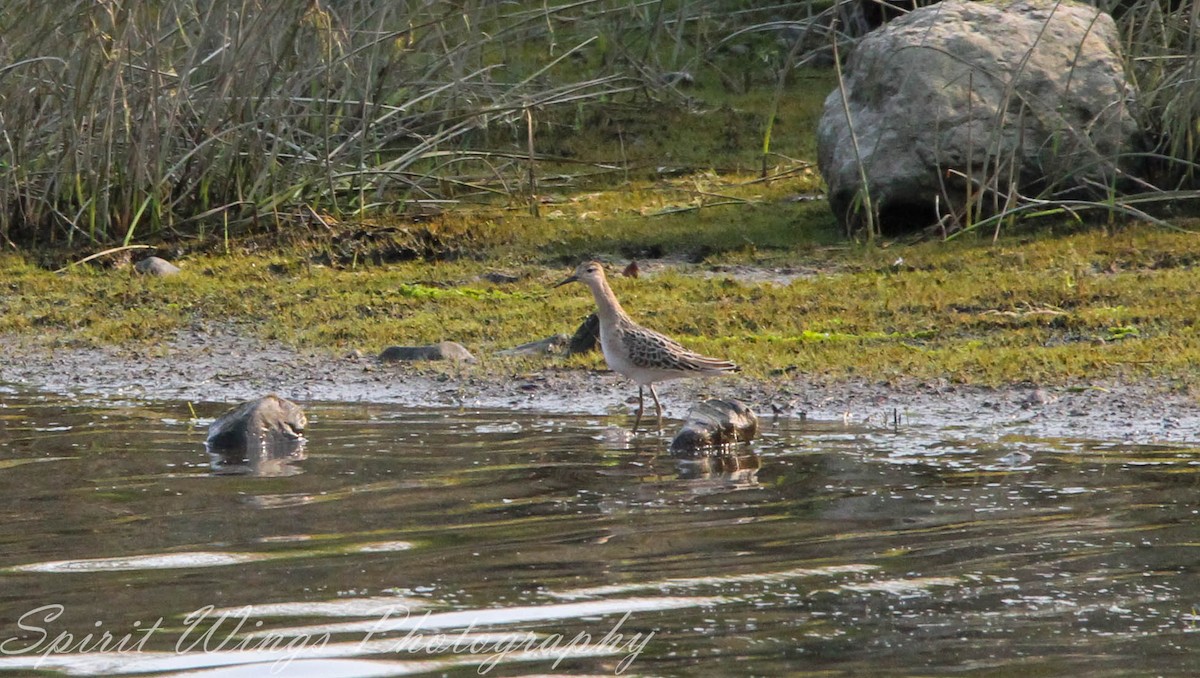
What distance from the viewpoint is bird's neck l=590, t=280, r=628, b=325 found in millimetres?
8086

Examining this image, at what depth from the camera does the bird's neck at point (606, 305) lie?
8086 mm

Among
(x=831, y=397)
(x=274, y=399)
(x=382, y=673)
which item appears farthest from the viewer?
(x=831, y=397)

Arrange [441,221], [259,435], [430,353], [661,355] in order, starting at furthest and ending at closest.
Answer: [441,221], [430,353], [661,355], [259,435]

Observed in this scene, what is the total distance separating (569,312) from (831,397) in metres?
2.40

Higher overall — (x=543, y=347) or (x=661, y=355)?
(x=661, y=355)

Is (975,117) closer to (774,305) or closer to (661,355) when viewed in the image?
(774,305)

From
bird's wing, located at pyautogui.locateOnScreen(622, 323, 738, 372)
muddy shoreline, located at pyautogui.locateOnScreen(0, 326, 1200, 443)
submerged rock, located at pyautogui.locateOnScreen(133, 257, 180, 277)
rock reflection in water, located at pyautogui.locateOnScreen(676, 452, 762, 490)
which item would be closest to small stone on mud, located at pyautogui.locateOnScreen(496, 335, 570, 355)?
muddy shoreline, located at pyautogui.locateOnScreen(0, 326, 1200, 443)

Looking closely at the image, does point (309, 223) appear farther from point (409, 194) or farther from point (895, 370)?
point (895, 370)

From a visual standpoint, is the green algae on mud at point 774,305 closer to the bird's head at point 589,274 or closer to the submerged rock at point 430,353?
the submerged rock at point 430,353

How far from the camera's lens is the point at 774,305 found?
31.9 feet

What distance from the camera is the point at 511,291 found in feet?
34.8

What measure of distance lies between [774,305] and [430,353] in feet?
6.39

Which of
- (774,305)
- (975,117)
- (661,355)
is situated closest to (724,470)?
(661,355)

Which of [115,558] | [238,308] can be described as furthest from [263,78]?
[115,558]
